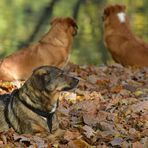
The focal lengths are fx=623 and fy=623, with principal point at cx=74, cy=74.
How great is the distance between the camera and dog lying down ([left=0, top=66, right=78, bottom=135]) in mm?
7590

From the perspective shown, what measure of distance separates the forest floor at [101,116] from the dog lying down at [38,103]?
0.19 metres

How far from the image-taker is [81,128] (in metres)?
7.57

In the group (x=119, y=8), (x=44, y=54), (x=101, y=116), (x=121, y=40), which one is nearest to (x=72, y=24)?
(x=44, y=54)

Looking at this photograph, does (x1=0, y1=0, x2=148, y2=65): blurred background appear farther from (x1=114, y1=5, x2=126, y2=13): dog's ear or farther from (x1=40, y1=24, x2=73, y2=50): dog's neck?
(x1=40, y1=24, x2=73, y2=50): dog's neck

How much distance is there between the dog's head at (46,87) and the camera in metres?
7.58

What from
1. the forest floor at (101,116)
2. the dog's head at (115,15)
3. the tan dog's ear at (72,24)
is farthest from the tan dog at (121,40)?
the forest floor at (101,116)

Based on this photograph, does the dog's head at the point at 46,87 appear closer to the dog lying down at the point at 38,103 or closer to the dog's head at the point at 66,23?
the dog lying down at the point at 38,103

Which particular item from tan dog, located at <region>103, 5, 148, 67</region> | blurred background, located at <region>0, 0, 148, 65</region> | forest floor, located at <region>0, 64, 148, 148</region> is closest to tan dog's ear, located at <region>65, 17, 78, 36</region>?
forest floor, located at <region>0, 64, 148, 148</region>

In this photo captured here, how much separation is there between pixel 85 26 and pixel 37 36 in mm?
2416

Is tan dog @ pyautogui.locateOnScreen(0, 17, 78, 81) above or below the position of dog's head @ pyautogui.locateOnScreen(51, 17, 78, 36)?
below

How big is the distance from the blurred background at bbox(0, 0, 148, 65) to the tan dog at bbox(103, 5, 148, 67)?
557 centimetres

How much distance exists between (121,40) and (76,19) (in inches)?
320

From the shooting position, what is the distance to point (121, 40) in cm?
1288

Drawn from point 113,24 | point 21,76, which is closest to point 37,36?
point 113,24
